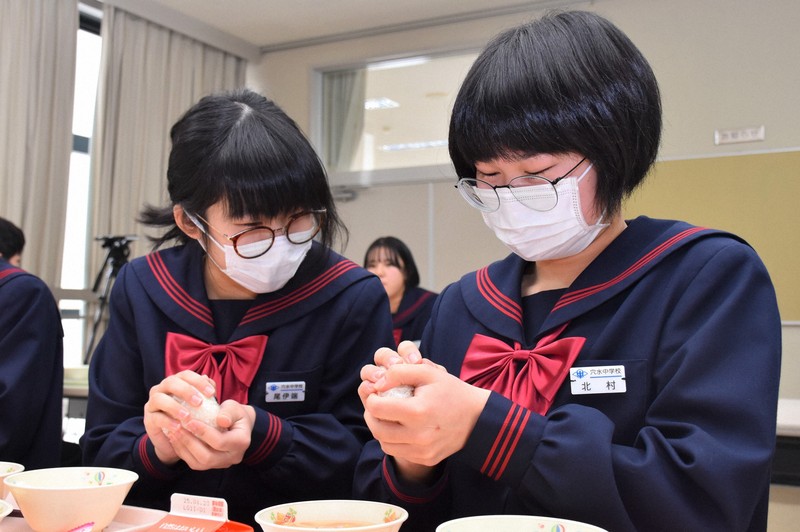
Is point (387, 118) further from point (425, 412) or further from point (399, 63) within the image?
point (425, 412)

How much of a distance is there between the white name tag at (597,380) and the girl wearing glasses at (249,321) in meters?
0.52

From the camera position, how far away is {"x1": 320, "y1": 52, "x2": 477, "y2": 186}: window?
595 centimetres

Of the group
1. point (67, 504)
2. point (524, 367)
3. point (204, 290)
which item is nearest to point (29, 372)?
point (204, 290)

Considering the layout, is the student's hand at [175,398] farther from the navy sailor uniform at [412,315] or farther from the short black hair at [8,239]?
the navy sailor uniform at [412,315]

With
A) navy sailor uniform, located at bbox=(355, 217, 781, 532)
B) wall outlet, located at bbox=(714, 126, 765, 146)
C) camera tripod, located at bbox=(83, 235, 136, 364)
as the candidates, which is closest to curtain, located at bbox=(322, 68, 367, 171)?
camera tripod, located at bbox=(83, 235, 136, 364)

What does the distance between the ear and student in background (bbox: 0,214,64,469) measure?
46 centimetres

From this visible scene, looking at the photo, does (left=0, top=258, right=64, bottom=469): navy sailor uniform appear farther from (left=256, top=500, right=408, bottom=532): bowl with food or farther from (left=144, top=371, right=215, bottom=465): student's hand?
(left=256, top=500, right=408, bottom=532): bowl with food

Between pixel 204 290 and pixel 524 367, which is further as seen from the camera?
pixel 204 290

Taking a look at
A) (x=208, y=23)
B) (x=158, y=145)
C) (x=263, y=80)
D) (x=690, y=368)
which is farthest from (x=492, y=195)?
(x=263, y=80)

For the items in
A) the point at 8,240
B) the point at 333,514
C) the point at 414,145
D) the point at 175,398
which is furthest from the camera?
the point at 414,145

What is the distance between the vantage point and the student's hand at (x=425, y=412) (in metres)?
0.87

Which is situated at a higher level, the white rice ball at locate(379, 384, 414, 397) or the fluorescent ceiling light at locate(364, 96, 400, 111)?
the fluorescent ceiling light at locate(364, 96, 400, 111)

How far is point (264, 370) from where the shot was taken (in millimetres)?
1458

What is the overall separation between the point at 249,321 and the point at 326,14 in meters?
4.80
